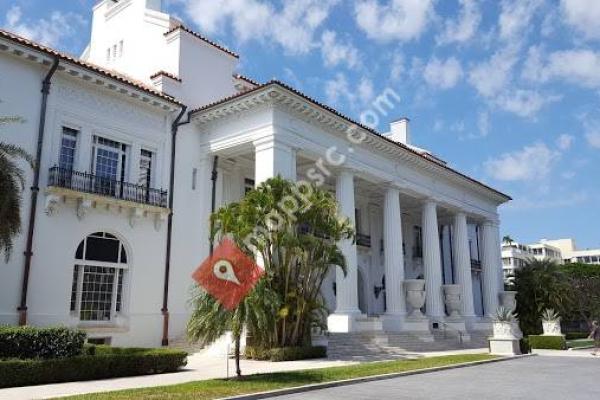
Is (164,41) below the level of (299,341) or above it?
above

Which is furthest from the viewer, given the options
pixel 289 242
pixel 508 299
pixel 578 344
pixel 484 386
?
pixel 508 299

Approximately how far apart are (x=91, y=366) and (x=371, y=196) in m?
22.7

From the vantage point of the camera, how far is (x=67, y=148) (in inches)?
738

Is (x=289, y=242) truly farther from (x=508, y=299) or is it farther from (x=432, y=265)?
(x=508, y=299)

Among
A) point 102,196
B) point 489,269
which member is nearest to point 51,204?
point 102,196

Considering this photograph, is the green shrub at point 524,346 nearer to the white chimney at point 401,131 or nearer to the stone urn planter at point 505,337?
the stone urn planter at point 505,337

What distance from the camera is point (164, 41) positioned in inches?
961

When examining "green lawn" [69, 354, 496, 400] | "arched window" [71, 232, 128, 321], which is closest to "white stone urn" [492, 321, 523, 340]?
"green lawn" [69, 354, 496, 400]

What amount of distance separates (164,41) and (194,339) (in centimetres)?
1635

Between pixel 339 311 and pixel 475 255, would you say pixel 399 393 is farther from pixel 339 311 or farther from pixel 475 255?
pixel 475 255

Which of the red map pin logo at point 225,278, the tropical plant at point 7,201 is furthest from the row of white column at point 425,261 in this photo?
the tropical plant at point 7,201

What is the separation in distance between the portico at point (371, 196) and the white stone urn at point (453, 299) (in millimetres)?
57

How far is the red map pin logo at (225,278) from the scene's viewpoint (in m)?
12.3

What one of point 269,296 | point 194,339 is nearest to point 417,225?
point 269,296
